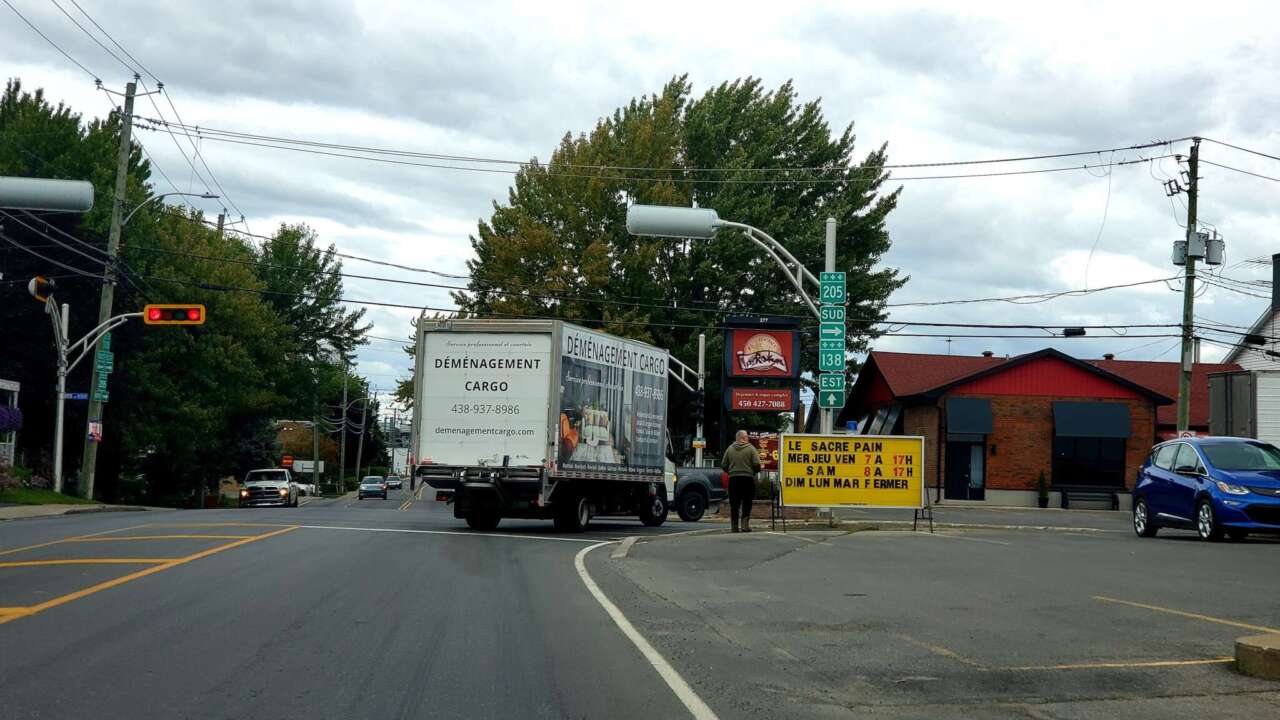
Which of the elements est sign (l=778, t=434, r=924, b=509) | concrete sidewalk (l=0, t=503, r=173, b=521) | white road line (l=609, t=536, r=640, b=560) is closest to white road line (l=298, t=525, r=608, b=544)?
white road line (l=609, t=536, r=640, b=560)

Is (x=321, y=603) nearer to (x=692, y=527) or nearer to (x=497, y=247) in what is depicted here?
(x=692, y=527)

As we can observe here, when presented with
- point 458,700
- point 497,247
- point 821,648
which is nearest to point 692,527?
point 821,648

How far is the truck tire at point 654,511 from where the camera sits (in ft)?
85.2

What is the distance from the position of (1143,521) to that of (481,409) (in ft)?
40.1

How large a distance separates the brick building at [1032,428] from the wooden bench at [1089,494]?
256mm

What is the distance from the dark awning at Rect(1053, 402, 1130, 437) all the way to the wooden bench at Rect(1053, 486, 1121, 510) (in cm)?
217

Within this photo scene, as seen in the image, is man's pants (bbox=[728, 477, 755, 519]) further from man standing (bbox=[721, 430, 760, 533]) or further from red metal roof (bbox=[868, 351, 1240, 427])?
red metal roof (bbox=[868, 351, 1240, 427])

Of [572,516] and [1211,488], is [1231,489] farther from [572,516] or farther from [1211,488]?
[572,516]

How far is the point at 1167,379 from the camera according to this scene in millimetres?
A: 57062

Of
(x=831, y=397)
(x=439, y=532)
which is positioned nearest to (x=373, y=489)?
(x=831, y=397)

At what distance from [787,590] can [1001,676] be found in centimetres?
499

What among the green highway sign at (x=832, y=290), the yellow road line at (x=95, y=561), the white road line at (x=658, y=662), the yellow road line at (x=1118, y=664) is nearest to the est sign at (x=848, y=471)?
the green highway sign at (x=832, y=290)

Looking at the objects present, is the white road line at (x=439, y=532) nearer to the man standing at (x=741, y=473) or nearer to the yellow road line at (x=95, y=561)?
the man standing at (x=741, y=473)

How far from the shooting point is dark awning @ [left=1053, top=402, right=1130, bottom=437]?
48.7 meters
